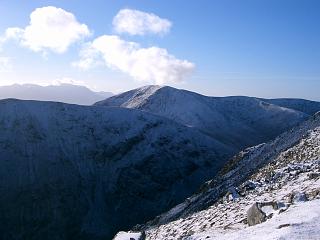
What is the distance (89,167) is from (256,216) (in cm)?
11503

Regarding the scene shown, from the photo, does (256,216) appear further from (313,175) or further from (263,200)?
(313,175)

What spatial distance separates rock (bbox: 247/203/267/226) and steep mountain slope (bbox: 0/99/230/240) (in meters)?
91.6

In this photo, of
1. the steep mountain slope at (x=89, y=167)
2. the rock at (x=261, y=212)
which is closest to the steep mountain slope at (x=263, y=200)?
the rock at (x=261, y=212)

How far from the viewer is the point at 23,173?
122312mm

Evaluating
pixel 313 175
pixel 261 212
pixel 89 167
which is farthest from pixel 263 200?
pixel 89 167

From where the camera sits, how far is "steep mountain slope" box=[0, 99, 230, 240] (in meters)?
113

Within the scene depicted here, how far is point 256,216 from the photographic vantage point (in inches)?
809

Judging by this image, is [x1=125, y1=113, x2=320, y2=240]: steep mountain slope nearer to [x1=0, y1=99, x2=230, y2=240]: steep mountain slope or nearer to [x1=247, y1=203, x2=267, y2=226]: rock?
[x1=247, y1=203, x2=267, y2=226]: rock

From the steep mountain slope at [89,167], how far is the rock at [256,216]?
9159 centimetres

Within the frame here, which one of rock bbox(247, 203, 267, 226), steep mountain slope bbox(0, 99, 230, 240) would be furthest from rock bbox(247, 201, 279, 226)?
steep mountain slope bbox(0, 99, 230, 240)

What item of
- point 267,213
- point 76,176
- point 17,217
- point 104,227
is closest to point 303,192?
point 267,213

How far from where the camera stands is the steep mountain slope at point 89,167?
370 ft

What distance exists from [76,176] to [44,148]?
563 inches

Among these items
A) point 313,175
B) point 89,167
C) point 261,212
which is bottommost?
point 89,167
